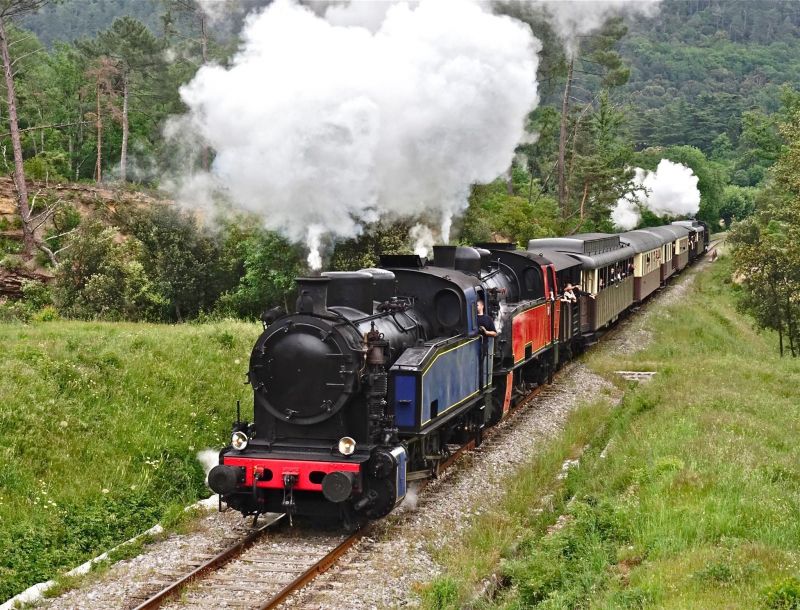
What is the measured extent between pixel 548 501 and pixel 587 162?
121 feet

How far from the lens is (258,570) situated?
29.0ft

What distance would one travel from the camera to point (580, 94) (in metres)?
123

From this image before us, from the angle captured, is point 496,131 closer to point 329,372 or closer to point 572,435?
point 572,435

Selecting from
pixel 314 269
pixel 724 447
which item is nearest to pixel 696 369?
pixel 724 447

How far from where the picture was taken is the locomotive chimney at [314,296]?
9977mm

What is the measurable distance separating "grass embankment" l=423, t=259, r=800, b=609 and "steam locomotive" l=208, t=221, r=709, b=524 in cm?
124

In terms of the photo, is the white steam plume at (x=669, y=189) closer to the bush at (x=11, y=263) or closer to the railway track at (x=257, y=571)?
the bush at (x=11, y=263)

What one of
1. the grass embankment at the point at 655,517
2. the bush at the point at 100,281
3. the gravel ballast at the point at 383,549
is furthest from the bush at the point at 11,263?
the grass embankment at the point at 655,517

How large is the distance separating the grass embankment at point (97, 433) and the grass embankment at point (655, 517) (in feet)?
13.5

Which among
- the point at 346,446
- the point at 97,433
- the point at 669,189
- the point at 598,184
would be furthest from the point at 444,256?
the point at 669,189

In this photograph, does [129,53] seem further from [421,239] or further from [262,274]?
[421,239]

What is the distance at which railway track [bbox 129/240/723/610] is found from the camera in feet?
26.3

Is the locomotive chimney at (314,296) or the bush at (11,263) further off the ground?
the locomotive chimney at (314,296)

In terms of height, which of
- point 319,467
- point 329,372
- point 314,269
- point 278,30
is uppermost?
point 278,30
